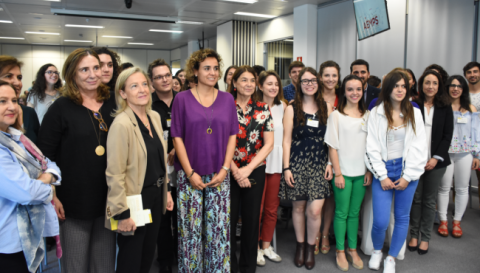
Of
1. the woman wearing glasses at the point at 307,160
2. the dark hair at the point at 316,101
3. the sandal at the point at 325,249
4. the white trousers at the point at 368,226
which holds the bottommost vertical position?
the sandal at the point at 325,249

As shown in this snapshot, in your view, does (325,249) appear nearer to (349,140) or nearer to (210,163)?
(349,140)

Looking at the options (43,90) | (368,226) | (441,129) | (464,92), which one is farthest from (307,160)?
(43,90)

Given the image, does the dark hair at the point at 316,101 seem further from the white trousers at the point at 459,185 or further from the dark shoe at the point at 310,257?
the white trousers at the point at 459,185

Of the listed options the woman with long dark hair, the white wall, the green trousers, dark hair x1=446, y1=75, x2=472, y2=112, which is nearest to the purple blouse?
the green trousers

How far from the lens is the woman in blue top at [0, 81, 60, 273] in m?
1.45

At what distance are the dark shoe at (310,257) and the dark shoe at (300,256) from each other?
0.04 metres

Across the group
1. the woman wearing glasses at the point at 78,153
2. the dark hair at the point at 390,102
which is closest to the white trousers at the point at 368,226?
the dark hair at the point at 390,102

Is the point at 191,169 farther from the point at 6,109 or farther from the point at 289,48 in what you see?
the point at 289,48

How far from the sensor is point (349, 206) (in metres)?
2.98

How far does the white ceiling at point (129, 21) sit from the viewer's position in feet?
25.6

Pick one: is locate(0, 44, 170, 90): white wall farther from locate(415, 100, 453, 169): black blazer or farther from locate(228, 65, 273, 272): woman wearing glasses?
locate(415, 100, 453, 169): black blazer

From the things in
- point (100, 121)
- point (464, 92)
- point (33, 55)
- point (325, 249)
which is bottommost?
point (325, 249)

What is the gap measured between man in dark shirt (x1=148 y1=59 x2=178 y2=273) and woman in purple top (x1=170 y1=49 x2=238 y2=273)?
15.8 inches

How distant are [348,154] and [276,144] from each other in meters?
0.64
